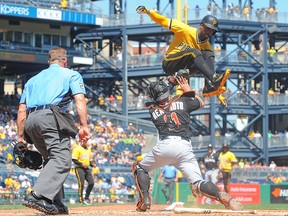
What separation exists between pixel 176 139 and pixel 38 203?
2.76 metres

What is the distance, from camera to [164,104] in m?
12.9

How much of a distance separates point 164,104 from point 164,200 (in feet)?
48.7

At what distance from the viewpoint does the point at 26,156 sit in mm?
11438

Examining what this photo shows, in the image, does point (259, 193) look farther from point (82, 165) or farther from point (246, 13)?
point (246, 13)

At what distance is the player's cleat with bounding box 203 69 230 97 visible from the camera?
1351 cm

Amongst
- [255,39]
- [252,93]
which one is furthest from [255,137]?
[255,39]

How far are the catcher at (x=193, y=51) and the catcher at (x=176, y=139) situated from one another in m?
0.68

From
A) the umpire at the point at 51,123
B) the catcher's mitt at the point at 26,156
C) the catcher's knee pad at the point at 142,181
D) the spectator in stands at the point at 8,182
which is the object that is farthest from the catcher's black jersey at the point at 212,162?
the umpire at the point at 51,123

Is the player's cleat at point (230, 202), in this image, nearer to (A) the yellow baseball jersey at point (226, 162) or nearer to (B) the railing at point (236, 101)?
(A) the yellow baseball jersey at point (226, 162)

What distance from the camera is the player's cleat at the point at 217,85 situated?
1351 centimetres

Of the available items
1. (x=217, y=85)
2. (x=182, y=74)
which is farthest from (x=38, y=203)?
(x=217, y=85)

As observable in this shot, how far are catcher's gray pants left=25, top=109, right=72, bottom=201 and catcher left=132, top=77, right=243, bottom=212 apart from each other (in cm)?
210

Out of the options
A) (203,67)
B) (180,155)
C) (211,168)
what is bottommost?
(211,168)

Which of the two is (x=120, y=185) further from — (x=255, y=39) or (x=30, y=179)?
(x=255, y=39)
